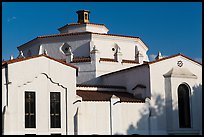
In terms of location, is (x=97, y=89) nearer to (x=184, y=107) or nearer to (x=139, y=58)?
(x=184, y=107)

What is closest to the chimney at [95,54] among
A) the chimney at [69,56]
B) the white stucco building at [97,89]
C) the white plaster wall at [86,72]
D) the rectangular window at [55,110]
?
the white stucco building at [97,89]

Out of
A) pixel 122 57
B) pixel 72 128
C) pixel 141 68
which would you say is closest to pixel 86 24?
pixel 122 57

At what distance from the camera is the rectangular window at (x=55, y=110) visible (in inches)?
961

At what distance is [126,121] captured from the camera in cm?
2658

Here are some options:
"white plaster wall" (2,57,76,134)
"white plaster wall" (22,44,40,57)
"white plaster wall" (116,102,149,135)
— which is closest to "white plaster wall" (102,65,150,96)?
"white plaster wall" (116,102,149,135)

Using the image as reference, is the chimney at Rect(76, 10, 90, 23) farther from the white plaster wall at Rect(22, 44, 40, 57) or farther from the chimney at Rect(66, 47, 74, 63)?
the chimney at Rect(66, 47, 74, 63)

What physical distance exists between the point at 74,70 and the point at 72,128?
11.8 feet

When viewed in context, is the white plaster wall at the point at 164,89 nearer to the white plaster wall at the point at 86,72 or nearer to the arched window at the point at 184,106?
the arched window at the point at 184,106

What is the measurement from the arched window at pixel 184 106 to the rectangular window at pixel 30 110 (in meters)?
10.5

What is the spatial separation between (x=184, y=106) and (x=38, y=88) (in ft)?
35.1

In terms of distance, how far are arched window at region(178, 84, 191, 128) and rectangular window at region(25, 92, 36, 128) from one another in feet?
34.5

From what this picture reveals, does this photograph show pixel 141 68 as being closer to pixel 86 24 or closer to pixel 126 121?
pixel 126 121

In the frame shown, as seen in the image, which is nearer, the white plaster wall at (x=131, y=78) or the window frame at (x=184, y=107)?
the white plaster wall at (x=131, y=78)

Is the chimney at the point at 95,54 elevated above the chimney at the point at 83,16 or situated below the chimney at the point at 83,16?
below
